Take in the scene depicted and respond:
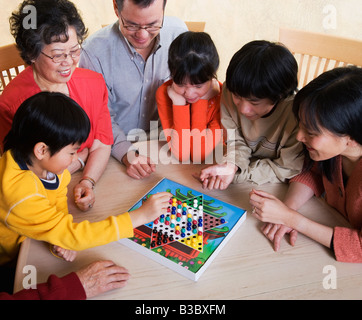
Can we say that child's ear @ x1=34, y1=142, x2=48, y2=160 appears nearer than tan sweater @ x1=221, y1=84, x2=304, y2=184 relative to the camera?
Yes

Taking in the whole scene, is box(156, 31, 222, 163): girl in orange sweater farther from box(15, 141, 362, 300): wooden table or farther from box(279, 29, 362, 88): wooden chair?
box(279, 29, 362, 88): wooden chair

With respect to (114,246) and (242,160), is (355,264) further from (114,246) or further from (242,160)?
(114,246)

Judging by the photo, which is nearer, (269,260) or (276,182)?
(269,260)

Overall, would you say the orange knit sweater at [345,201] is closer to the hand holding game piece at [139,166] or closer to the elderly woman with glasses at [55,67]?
the hand holding game piece at [139,166]

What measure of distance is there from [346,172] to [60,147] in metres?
0.79

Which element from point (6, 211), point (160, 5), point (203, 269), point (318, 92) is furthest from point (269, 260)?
point (160, 5)

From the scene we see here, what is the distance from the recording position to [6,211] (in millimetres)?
784

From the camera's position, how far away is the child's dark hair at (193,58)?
1.09 meters

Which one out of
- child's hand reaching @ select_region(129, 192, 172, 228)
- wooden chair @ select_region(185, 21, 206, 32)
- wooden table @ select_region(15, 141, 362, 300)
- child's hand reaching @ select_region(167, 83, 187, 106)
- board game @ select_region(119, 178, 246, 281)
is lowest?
wooden table @ select_region(15, 141, 362, 300)

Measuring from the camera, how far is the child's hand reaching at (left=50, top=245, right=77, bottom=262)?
775mm

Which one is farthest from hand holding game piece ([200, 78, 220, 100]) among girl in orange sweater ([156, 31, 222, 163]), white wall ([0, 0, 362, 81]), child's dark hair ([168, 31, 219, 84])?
white wall ([0, 0, 362, 81])

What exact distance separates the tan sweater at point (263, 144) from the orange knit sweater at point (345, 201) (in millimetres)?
64

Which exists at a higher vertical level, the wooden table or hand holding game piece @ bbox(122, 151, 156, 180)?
hand holding game piece @ bbox(122, 151, 156, 180)
